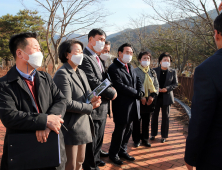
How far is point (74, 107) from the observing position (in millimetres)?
2332

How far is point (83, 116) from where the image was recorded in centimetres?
254

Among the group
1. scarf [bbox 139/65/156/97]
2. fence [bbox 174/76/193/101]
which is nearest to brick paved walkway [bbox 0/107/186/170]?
scarf [bbox 139/65/156/97]

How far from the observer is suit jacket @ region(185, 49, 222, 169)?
1.50 m

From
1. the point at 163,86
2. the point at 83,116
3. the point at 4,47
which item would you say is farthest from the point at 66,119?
the point at 4,47

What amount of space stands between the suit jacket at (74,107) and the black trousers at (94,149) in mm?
585

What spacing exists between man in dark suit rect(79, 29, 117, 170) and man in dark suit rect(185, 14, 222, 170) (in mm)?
1700

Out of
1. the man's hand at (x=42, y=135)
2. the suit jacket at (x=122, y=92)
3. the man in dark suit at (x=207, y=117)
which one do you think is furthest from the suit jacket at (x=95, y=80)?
the man in dark suit at (x=207, y=117)

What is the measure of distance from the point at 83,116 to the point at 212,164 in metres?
1.53

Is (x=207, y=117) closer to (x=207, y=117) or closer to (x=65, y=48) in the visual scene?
(x=207, y=117)

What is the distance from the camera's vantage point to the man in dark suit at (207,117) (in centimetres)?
151

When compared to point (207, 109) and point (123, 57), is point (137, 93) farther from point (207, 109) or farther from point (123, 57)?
point (207, 109)

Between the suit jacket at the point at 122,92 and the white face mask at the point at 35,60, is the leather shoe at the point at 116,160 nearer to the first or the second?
the suit jacket at the point at 122,92

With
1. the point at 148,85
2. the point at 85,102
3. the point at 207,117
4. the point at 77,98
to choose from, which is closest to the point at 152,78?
the point at 148,85

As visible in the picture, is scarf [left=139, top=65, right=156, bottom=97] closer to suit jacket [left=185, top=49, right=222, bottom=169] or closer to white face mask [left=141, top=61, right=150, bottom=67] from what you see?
white face mask [left=141, top=61, right=150, bottom=67]
